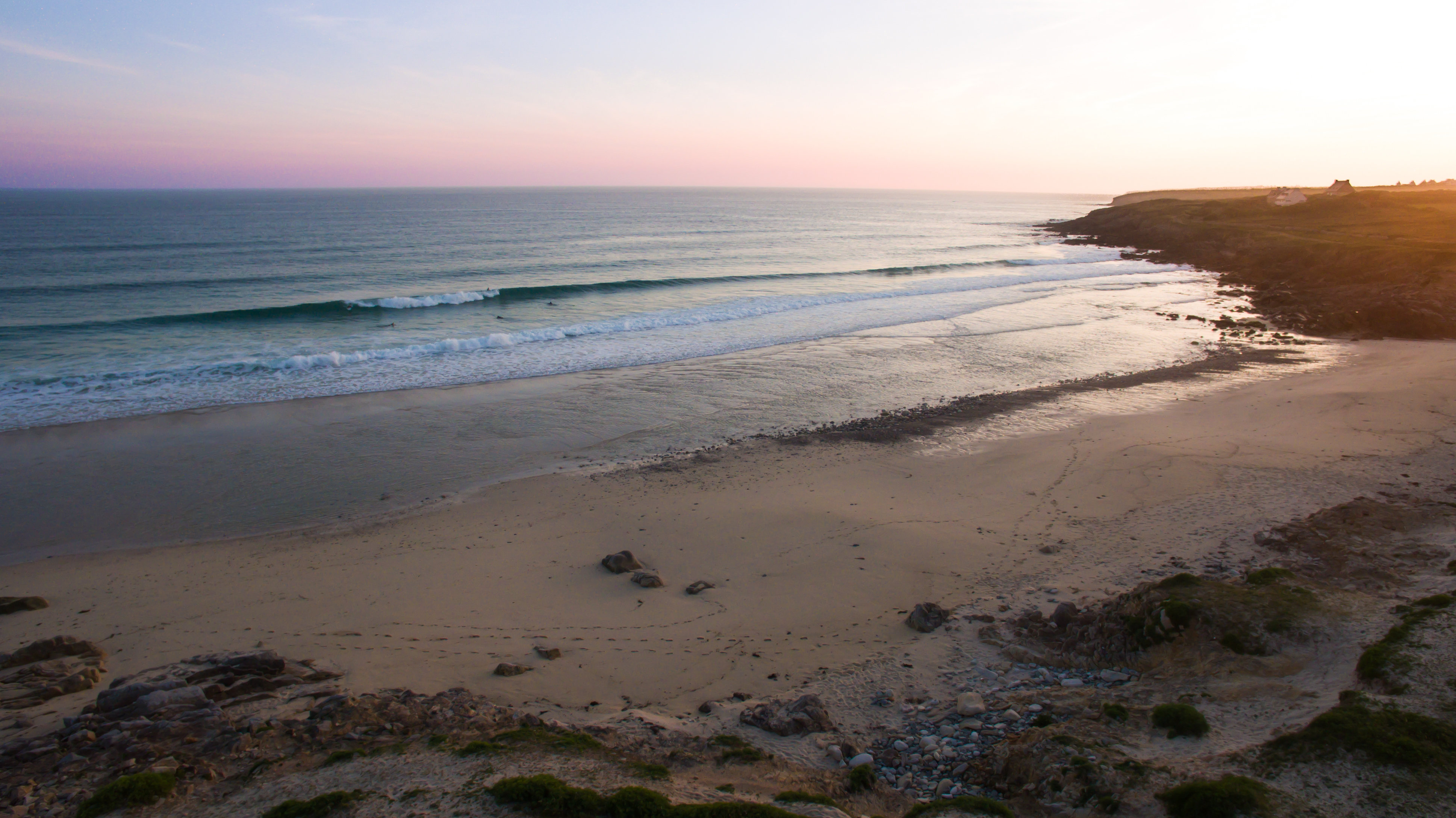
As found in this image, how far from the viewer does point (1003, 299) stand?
1380 inches

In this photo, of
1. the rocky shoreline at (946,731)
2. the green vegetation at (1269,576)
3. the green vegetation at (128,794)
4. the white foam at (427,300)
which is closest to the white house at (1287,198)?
the white foam at (427,300)

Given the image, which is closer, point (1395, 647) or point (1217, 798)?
point (1217, 798)

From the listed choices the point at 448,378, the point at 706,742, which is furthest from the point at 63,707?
the point at 448,378

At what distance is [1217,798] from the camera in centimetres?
438

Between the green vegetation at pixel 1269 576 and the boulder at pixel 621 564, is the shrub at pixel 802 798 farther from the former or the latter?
the green vegetation at pixel 1269 576

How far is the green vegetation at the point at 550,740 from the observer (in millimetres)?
5551

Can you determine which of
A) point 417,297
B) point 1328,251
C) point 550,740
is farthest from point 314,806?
point 1328,251

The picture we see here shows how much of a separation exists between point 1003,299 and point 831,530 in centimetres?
2872

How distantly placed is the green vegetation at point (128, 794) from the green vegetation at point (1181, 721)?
7.81 m

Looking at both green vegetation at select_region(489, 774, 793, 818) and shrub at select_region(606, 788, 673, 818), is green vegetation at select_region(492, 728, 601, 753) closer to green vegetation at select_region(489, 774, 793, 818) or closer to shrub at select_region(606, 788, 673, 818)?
green vegetation at select_region(489, 774, 793, 818)

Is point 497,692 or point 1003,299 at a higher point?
point 1003,299

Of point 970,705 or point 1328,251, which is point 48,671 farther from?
point 1328,251

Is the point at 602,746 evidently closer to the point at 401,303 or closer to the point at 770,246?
the point at 401,303

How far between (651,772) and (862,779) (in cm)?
168
